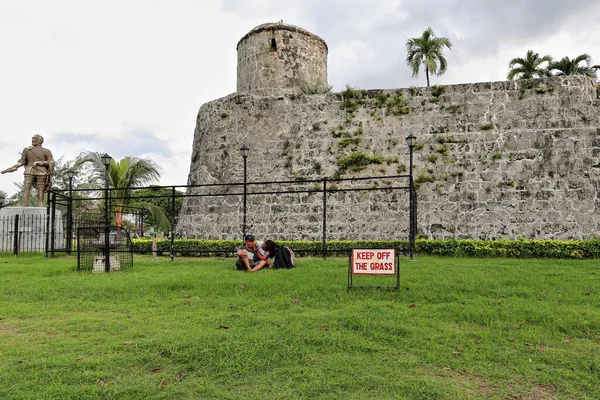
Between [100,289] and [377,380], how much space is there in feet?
16.6

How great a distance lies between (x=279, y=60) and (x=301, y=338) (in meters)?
13.2

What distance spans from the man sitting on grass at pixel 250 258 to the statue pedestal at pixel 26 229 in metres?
7.61

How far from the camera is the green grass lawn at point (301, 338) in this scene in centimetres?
325

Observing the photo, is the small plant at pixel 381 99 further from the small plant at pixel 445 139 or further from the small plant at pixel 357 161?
the small plant at pixel 445 139

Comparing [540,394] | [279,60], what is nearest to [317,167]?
[279,60]

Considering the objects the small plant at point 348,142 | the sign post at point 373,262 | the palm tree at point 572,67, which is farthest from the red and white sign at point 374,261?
the palm tree at point 572,67

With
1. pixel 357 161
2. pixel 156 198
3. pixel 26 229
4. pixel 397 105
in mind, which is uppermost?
pixel 397 105

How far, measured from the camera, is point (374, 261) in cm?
618

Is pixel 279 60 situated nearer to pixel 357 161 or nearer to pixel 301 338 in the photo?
pixel 357 161

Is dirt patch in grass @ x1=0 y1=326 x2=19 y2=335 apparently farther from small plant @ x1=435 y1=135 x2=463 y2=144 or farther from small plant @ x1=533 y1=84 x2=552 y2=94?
small plant @ x1=533 y1=84 x2=552 y2=94

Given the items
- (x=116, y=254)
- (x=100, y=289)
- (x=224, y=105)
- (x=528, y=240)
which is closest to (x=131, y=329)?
(x=100, y=289)

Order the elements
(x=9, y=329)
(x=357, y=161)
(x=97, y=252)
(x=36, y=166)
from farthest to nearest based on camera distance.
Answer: (x=357, y=161) → (x=36, y=166) → (x=97, y=252) → (x=9, y=329)

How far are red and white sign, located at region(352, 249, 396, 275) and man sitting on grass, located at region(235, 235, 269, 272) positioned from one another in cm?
277

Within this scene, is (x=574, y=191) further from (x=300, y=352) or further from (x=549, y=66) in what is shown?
(x=549, y=66)
